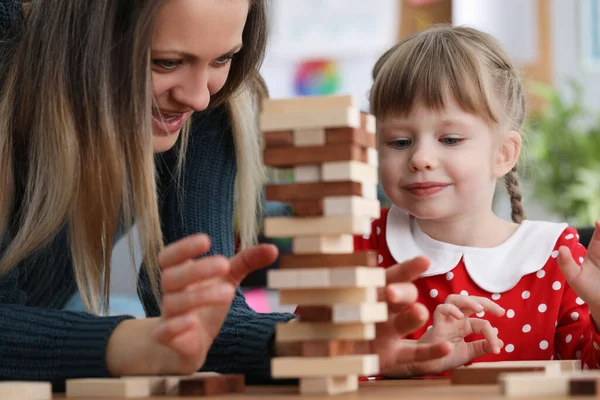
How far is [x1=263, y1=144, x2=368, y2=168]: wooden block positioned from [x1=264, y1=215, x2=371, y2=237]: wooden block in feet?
0.18

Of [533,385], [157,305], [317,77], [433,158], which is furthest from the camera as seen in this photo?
[317,77]

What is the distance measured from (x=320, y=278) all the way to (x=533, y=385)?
8.6 inches

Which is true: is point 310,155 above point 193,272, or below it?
above

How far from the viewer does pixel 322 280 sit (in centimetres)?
85

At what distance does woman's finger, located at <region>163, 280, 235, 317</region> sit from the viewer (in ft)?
2.78

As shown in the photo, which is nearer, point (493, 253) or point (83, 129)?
point (83, 129)

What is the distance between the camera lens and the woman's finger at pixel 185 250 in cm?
84

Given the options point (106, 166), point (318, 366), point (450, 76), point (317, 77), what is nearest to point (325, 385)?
point (318, 366)

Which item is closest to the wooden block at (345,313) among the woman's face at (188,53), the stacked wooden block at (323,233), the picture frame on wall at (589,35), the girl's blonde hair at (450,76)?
the stacked wooden block at (323,233)

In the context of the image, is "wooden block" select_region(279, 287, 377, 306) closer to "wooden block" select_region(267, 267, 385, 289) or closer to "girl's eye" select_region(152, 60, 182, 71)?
"wooden block" select_region(267, 267, 385, 289)

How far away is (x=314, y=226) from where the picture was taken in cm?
85

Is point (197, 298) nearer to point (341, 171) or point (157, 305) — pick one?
point (341, 171)

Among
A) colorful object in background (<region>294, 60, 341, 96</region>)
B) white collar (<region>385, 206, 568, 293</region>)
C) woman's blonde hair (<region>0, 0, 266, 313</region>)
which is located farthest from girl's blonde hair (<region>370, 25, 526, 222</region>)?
colorful object in background (<region>294, 60, 341, 96</region>)

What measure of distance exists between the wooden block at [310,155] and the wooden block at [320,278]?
0.34ft
